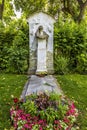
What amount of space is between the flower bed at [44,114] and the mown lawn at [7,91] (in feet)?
0.71

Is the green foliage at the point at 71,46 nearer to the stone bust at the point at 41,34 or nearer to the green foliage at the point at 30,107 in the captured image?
the stone bust at the point at 41,34

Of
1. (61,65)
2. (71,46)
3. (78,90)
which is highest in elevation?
(71,46)

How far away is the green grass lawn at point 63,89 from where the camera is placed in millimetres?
5829

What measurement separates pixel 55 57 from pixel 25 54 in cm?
113

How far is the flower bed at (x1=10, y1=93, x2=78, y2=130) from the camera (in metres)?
5.22

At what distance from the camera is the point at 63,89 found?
805 centimetres

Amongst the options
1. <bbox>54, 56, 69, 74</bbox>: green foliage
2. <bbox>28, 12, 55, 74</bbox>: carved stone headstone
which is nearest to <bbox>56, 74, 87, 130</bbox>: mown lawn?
<bbox>54, 56, 69, 74</bbox>: green foliage

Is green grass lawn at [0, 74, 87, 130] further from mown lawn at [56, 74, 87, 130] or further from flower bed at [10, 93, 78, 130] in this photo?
flower bed at [10, 93, 78, 130]

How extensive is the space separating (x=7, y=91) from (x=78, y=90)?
1.97 meters

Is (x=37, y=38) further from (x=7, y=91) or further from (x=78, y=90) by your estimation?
(x=7, y=91)

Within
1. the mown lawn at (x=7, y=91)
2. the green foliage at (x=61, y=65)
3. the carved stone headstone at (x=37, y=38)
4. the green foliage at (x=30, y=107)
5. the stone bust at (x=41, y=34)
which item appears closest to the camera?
the green foliage at (x=30, y=107)

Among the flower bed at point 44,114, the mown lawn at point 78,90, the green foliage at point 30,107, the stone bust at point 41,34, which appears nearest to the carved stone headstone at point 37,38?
the stone bust at point 41,34

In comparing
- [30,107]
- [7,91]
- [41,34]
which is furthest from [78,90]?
[41,34]

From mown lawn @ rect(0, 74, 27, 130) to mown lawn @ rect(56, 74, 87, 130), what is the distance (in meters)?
1.26
